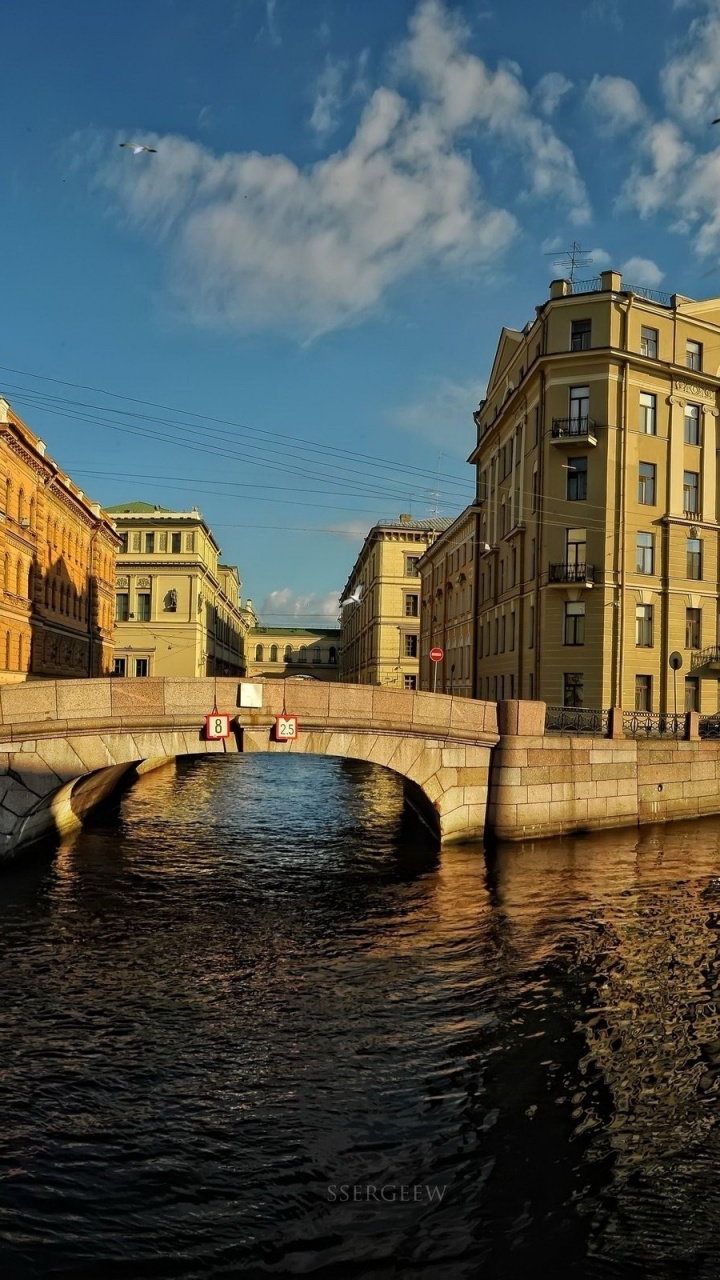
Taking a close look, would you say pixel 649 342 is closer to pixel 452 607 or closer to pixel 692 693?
pixel 692 693

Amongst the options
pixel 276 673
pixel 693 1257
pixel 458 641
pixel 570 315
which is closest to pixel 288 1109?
pixel 693 1257

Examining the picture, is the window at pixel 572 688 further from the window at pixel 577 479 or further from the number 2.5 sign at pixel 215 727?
the number 2.5 sign at pixel 215 727

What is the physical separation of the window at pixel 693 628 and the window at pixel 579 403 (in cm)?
997

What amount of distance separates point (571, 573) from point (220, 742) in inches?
850

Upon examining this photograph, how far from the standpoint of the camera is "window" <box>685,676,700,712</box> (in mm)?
36031

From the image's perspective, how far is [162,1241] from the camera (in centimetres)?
608

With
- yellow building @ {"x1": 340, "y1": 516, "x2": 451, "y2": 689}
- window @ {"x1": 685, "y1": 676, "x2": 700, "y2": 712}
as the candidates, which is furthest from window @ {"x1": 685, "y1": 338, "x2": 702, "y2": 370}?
yellow building @ {"x1": 340, "y1": 516, "x2": 451, "y2": 689}

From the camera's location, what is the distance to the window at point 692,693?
3603 cm

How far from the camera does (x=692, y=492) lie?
3694cm

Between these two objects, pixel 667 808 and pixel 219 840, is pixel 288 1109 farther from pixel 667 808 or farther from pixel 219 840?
pixel 667 808

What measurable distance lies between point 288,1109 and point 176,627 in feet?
245

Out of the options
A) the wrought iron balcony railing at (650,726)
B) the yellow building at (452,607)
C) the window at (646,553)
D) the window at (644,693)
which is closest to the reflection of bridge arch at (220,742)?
the wrought iron balcony railing at (650,726)

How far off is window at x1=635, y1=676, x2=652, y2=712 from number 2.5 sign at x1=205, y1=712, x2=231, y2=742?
23.4 meters

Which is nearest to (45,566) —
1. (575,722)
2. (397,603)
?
(575,722)
